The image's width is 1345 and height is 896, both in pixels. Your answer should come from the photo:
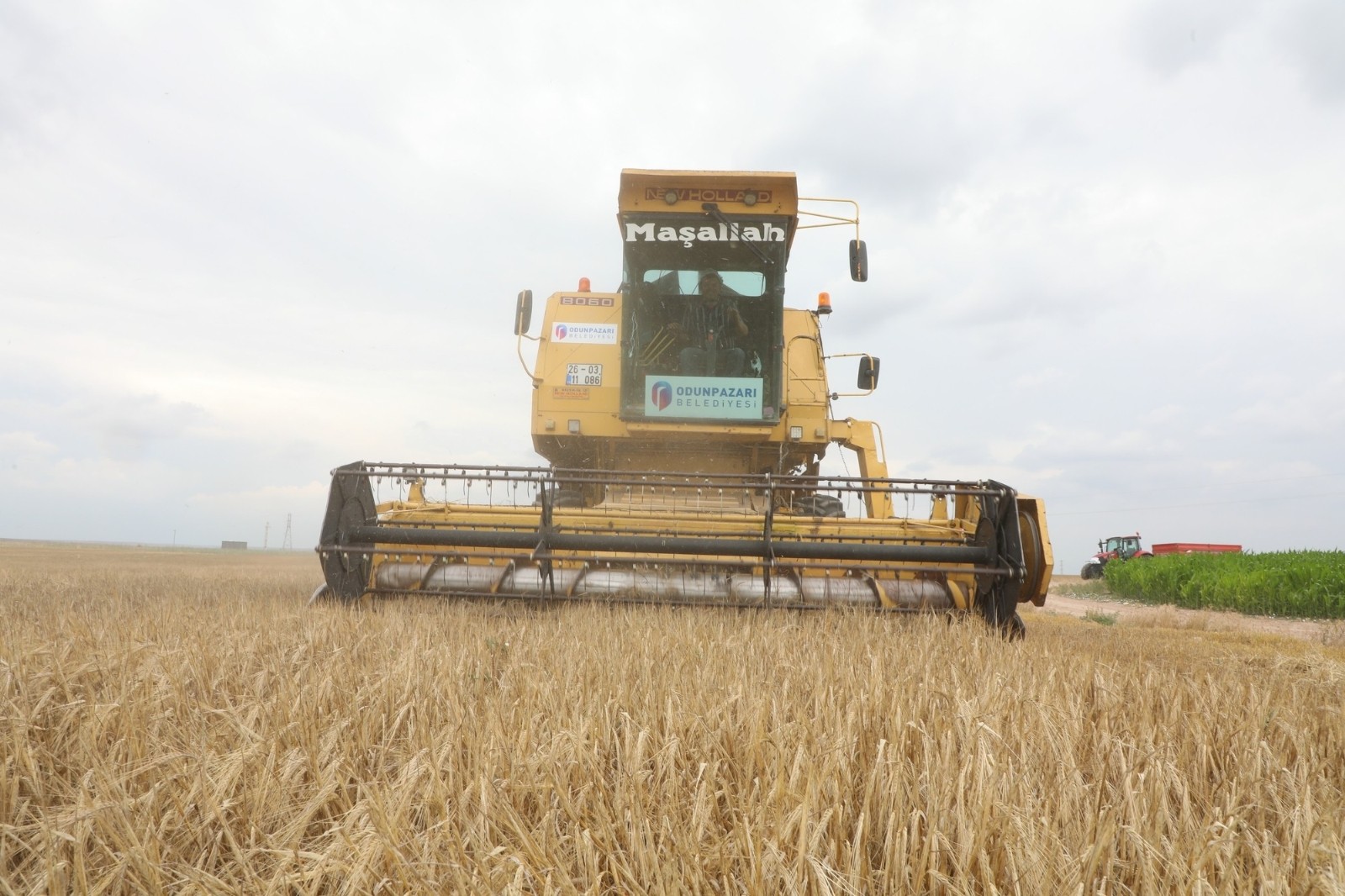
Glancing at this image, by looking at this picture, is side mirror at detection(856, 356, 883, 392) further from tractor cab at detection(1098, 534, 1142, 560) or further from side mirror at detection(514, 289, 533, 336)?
tractor cab at detection(1098, 534, 1142, 560)

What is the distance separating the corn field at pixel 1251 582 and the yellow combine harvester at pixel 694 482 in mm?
11754

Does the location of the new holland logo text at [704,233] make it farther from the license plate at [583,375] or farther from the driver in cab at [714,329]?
the license plate at [583,375]

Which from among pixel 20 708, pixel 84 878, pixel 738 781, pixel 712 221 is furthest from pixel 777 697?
pixel 712 221

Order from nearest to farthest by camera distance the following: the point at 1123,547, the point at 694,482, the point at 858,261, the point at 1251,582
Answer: the point at 694,482 < the point at 858,261 < the point at 1251,582 < the point at 1123,547

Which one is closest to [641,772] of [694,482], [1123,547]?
[694,482]

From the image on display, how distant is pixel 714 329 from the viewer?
6820mm

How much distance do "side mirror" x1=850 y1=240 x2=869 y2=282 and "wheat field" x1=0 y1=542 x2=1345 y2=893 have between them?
155 inches

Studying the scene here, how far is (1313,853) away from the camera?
125 cm

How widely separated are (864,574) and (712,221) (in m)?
3.46

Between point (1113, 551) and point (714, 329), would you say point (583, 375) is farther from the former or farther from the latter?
point (1113, 551)

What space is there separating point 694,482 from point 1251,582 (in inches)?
596

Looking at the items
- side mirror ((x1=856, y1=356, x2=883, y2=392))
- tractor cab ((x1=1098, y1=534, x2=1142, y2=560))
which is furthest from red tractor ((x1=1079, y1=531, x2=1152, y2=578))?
side mirror ((x1=856, y1=356, x2=883, y2=392))

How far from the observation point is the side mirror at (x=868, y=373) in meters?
7.26

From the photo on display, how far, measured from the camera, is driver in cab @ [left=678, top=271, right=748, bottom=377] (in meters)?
6.73
